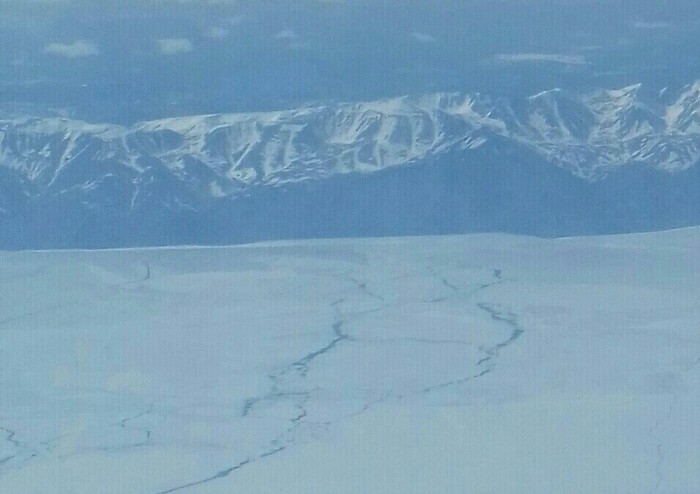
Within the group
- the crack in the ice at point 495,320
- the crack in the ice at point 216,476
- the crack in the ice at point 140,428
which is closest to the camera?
the crack in the ice at point 216,476

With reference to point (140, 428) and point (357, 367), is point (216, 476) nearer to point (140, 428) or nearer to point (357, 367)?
point (140, 428)

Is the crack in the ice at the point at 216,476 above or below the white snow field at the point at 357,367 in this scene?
below

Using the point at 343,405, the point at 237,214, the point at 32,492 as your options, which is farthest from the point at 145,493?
the point at 237,214

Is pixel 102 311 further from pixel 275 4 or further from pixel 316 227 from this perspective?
pixel 275 4

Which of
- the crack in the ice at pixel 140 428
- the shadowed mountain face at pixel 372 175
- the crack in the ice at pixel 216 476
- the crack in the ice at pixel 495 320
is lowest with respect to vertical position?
the crack in the ice at pixel 216 476

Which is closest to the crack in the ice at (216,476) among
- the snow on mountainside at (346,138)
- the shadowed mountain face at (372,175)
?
the shadowed mountain face at (372,175)

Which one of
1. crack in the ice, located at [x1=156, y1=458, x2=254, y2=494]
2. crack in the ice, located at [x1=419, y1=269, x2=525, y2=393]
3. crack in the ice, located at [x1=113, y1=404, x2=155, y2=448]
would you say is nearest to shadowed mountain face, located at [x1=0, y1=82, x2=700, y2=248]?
crack in the ice, located at [x1=419, y1=269, x2=525, y2=393]

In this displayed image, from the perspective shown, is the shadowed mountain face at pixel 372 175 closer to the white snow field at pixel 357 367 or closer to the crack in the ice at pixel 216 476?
the white snow field at pixel 357 367

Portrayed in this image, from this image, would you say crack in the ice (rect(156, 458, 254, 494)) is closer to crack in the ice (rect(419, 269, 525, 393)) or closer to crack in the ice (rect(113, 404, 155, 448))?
crack in the ice (rect(113, 404, 155, 448))

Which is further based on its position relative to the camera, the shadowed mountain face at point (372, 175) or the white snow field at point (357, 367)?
the shadowed mountain face at point (372, 175)
